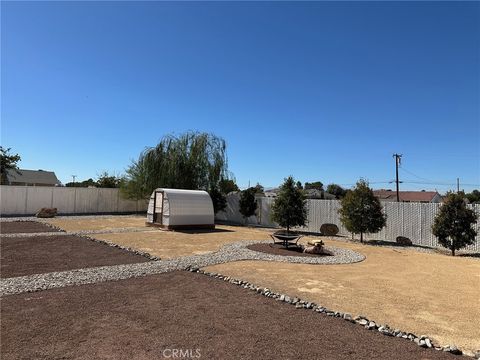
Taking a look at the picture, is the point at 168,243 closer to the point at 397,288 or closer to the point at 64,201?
the point at 397,288

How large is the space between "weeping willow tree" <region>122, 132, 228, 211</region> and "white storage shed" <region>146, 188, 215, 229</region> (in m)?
6.19

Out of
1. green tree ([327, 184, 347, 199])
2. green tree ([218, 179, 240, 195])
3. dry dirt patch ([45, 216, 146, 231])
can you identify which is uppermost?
green tree ([327, 184, 347, 199])

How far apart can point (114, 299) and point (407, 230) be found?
13519 mm

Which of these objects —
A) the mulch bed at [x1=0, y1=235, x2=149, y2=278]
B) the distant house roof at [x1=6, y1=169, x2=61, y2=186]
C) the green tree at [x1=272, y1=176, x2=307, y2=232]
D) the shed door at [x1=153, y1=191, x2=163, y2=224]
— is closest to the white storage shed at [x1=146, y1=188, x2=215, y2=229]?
the shed door at [x1=153, y1=191, x2=163, y2=224]

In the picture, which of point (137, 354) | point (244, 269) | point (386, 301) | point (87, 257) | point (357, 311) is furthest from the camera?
point (87, 257)

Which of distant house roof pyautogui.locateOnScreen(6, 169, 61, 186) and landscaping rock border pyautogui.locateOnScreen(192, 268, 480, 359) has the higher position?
distant house roof pyautogui.locateOnScreen(6, 169, 61, 186)

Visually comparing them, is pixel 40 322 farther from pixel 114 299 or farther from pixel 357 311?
pixel 357 311

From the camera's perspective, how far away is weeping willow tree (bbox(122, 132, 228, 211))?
1024 inches

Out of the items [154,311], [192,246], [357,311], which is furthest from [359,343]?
[192,246]

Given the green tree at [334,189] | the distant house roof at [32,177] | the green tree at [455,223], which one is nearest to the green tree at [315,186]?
the green tree at [334,189]

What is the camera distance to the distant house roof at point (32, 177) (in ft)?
169

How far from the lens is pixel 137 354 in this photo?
152 inches

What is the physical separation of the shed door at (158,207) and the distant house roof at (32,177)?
4050cm

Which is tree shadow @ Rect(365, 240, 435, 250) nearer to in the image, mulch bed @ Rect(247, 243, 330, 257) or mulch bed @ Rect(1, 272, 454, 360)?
mulch bed @ Rect(247, 243, 330, 257)
